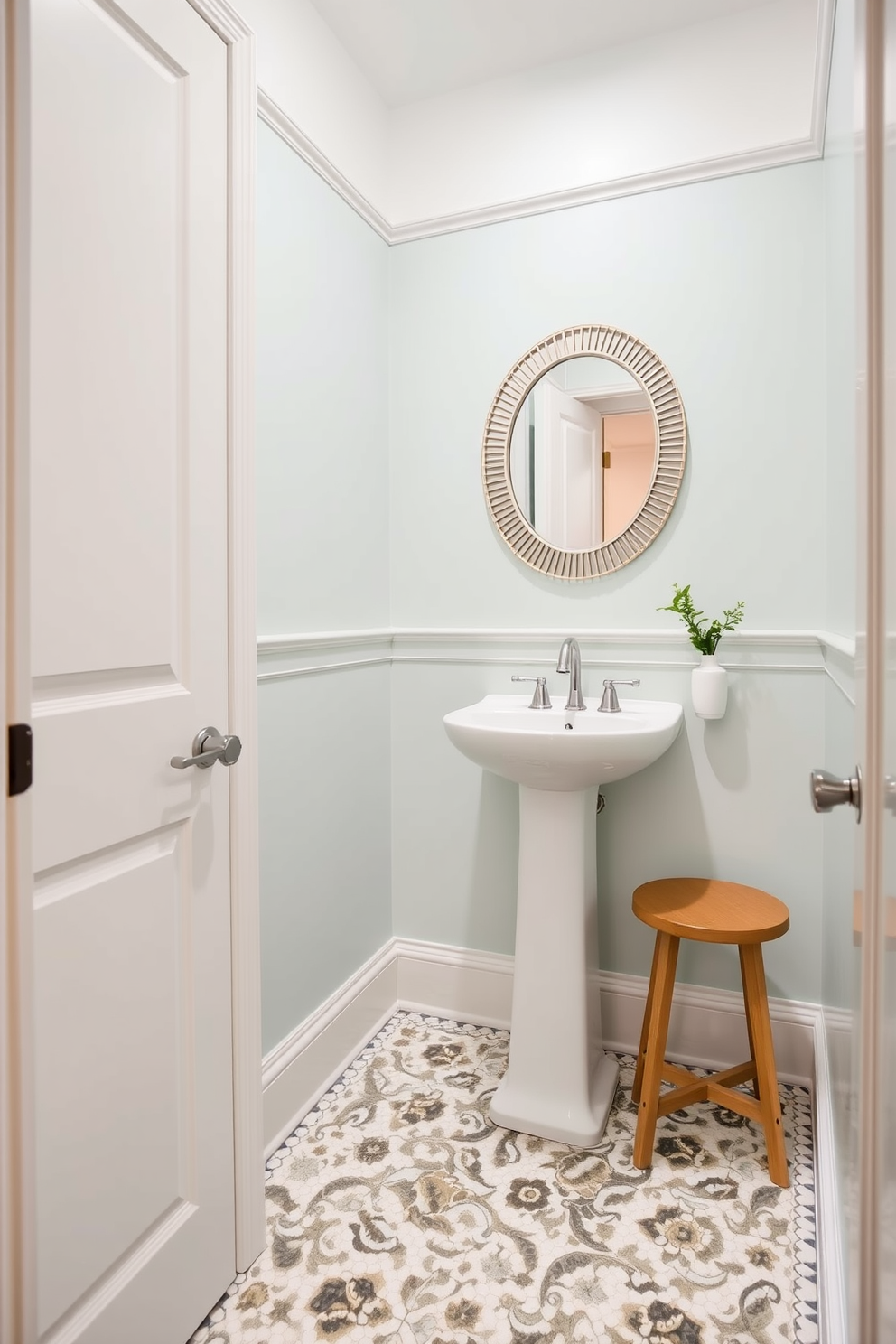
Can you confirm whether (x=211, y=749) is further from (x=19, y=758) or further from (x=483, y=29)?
(x=483, y=29)

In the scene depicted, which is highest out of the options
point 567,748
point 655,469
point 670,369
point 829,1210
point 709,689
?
point 670,369

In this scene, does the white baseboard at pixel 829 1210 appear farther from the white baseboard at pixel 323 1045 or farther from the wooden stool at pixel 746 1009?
the white baseboard at pixel 323 1045

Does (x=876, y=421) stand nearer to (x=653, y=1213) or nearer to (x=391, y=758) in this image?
(x=653, y=1213)

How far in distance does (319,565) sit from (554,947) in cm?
105

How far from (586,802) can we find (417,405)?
1.24 metres

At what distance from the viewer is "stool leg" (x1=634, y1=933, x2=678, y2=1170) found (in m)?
1.61

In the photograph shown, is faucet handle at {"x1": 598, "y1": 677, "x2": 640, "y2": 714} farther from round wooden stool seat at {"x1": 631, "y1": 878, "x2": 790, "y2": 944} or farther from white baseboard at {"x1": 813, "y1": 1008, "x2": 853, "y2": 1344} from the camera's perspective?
white baseboard at {"x1": 813, "y1": 1008, "x2": 853, "y2": 1344}

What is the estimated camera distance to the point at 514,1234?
4.70 feet

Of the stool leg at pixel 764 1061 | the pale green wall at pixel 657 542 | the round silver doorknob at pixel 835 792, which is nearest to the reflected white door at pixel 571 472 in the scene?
the pale green wall at pixel 657 542

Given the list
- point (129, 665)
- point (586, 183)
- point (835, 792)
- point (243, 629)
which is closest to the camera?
point (835, 792)

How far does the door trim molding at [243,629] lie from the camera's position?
1.33 metres

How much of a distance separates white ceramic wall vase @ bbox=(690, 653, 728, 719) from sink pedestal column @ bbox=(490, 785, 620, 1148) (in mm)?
368

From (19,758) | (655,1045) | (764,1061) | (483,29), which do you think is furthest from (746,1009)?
(483,29)

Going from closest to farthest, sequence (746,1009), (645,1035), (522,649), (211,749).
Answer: (211,749), (746,1009), (645,1035), (522,649)
